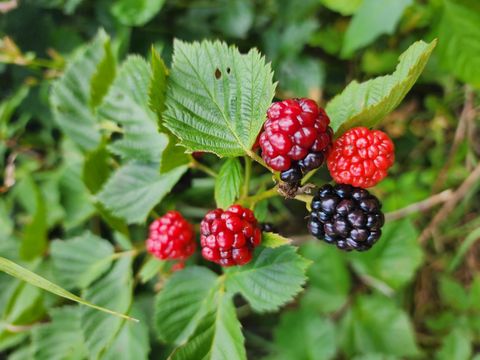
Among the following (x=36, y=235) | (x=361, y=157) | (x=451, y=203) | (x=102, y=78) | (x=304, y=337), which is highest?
(x=361, y=157)

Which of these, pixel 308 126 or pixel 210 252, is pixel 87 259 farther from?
pixel 308 126

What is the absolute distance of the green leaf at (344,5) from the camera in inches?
58.5

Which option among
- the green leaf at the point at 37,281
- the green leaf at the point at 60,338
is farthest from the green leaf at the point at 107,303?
the green leaf at the point at 37,281

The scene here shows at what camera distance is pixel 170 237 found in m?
1.03

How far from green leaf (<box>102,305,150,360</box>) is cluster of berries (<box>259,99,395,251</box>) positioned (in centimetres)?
70

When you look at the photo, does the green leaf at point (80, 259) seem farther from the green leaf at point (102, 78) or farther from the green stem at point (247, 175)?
the green stem at point (247, 175)

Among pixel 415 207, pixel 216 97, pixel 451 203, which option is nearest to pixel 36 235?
pixel 216 97

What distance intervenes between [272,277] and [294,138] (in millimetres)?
370

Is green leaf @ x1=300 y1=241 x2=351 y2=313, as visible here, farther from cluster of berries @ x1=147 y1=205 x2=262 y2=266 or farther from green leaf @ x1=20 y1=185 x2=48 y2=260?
green leaf @ x1=20 y1=185 x2=48 y2=260

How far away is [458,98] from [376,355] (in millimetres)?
1000

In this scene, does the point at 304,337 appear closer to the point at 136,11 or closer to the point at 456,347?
the point at 456,347

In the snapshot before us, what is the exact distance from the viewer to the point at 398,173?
182cm

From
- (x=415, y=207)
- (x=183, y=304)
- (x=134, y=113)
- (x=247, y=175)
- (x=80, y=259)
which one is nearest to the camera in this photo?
(x=247, y=175)

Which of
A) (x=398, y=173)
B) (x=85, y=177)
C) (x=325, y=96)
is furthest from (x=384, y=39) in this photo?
(x=85, y=177)
